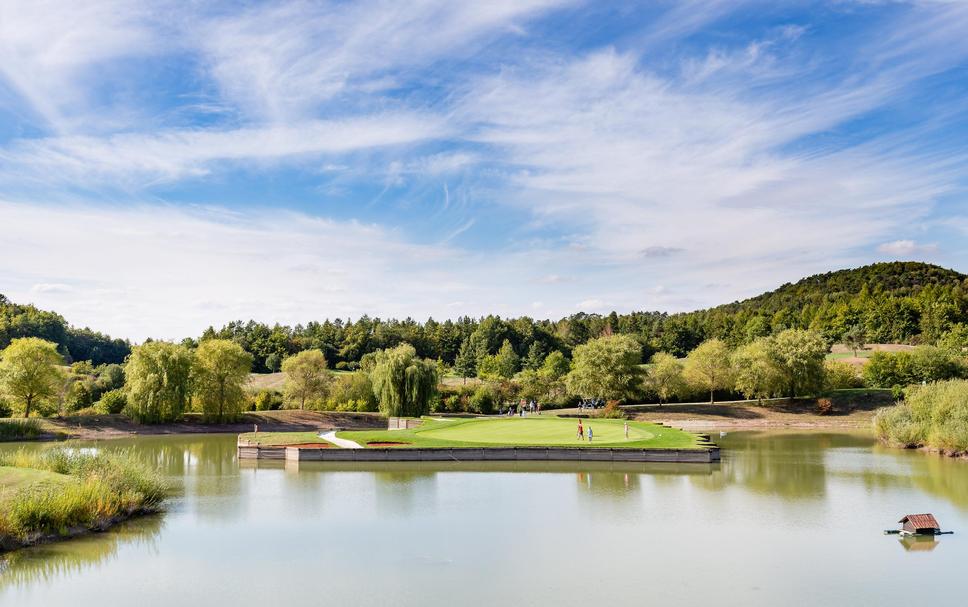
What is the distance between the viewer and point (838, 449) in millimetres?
42875

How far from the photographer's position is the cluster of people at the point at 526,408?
63406mm

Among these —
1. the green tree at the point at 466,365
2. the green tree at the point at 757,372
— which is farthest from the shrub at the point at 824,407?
the green tree at the point at 466,365

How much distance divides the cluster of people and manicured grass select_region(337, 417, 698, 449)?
1306cm

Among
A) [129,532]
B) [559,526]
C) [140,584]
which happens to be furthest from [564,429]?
[140,584]

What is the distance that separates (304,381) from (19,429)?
21.4m

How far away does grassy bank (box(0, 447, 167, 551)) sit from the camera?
19.1 metres

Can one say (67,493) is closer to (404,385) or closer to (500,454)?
(500,454)

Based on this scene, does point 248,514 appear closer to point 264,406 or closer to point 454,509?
point 454,509

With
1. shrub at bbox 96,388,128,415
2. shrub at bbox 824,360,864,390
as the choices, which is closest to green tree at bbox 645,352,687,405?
shrub at bbox 824,360,864,390

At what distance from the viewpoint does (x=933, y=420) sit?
40594 mm

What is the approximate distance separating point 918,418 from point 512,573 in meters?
35.5

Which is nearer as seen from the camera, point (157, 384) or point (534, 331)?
point (157, 384)

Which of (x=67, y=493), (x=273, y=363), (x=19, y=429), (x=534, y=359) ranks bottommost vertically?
(x=67, y=493)

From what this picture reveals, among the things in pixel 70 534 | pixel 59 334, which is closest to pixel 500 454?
pixel 70 534
